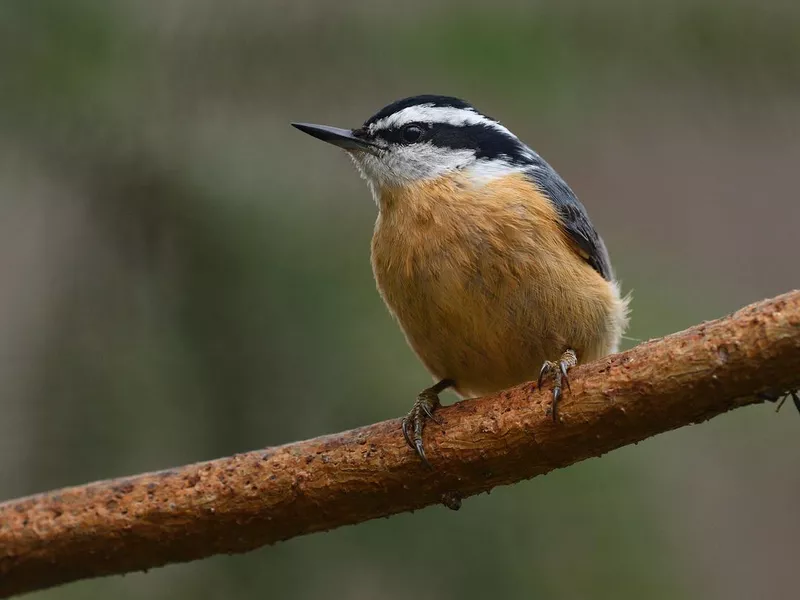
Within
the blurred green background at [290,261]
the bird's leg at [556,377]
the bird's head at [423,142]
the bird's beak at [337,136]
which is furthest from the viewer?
the bird's head at [423,142]

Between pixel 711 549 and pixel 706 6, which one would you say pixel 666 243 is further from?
pixel 706 6

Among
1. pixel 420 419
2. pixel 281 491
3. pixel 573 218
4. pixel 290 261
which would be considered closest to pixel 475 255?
pixel 573 218

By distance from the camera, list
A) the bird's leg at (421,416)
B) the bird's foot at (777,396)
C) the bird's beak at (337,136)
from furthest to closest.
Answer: the bird's beak at (337,136) < the bird's leg at (421,416) < the bird's foot at (777,396)

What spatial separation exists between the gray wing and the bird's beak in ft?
1.78

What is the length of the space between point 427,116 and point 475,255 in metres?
0.68

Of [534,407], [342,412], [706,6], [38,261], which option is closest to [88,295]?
[38,261]

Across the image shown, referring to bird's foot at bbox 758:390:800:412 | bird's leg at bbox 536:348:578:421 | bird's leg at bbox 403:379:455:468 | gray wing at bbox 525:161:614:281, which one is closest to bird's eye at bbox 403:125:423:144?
gray wing at bbox 525:161:614:281

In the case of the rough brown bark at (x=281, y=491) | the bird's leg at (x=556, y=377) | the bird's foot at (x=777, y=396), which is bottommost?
the rough brown bark at (x=281, y=491)

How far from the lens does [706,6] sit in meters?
3.11

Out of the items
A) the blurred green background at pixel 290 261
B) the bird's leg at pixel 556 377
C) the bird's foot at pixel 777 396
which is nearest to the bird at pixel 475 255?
the blurred green background at pixel 290 261

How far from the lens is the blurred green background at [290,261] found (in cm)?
296

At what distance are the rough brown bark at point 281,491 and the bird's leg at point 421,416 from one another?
25mm

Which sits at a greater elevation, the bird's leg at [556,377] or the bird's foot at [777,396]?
the bird's foot at [777,396]

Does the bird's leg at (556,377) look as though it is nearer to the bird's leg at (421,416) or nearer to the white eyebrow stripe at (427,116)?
the bird's leg at (421,416)
